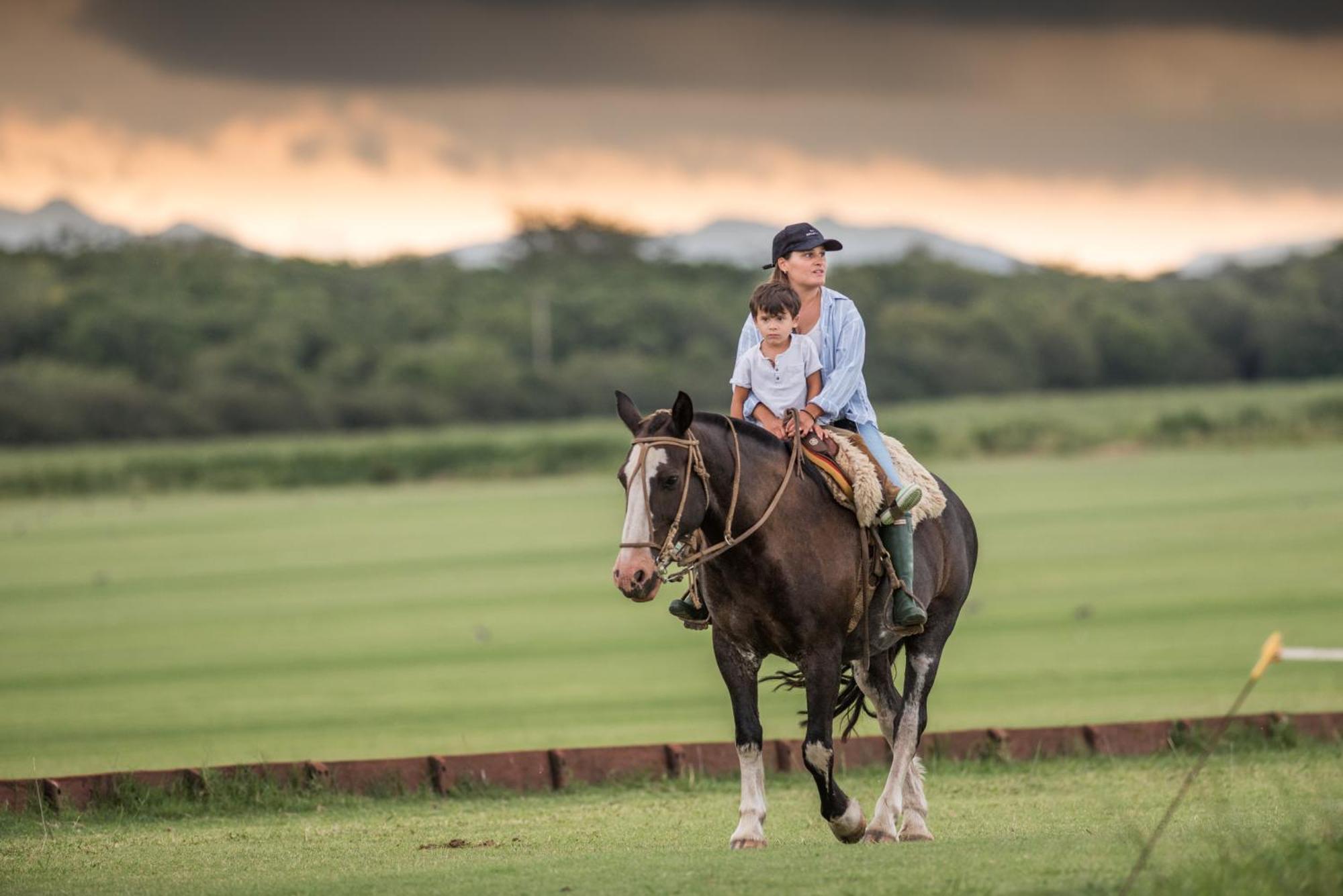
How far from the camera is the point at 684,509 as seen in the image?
7879 millimetres

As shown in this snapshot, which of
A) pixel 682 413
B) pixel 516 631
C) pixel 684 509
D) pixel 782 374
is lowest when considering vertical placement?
pixel 516 631

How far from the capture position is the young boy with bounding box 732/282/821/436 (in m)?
8.68

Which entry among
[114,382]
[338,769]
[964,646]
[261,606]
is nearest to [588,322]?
[114,382]

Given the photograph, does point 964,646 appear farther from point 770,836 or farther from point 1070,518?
point 1070,518

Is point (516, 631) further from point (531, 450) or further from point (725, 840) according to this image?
point (531, 450)

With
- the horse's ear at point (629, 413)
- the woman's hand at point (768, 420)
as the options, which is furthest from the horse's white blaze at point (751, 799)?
the horse's ear at point (629, 413)

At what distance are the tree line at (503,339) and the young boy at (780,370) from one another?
66.2 m

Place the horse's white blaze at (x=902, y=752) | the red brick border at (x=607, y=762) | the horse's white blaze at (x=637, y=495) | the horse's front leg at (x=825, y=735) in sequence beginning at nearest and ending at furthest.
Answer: the horse's white blaze at (x=637, y=495)
the horse's front leg at (x=825, y=735)
the horse's white blaze at (x=902, y=752)
the red brick border at (x=607, y=762)

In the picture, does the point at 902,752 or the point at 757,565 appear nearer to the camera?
the point at 757,565

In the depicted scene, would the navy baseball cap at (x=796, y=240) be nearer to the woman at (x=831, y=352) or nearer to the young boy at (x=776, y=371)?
the woman at (x=831, y=352)

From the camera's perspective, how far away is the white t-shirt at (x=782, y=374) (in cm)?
878

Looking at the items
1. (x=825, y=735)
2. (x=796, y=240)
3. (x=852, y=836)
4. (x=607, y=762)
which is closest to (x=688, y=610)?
(x=825, y=735)

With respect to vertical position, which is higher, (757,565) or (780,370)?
(780,370)

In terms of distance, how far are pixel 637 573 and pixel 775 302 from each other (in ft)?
5.08
